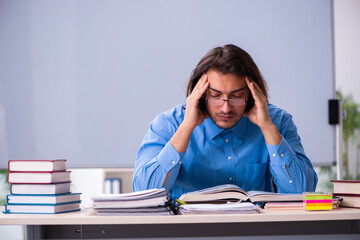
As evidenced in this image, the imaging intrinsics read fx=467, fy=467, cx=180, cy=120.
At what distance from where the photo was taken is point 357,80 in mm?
5164

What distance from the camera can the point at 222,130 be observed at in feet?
6.89

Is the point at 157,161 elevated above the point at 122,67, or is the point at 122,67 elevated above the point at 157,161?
the point at 122,67

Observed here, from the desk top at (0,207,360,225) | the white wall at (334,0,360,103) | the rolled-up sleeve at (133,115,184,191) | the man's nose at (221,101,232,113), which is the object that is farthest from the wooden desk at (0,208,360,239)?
the white wall at (334,0,360,103)

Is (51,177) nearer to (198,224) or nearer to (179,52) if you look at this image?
(198,224)

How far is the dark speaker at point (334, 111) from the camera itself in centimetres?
332

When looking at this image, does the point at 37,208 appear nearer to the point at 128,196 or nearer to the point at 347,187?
the point at 128,196

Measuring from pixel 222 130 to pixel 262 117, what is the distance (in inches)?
8.7

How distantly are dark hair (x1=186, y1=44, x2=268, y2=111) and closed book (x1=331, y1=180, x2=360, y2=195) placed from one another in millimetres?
577

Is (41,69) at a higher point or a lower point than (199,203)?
higher

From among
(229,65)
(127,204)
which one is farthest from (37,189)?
(229,65)

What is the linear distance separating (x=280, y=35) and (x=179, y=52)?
0.74 meters

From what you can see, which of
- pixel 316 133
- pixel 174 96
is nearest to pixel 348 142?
pixel 316 133

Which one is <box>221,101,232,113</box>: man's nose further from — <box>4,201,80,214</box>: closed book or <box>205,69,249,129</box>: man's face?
<box>4,201,80,214</box>: closed book

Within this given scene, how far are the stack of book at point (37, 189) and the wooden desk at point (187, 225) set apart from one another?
55 millimetres
